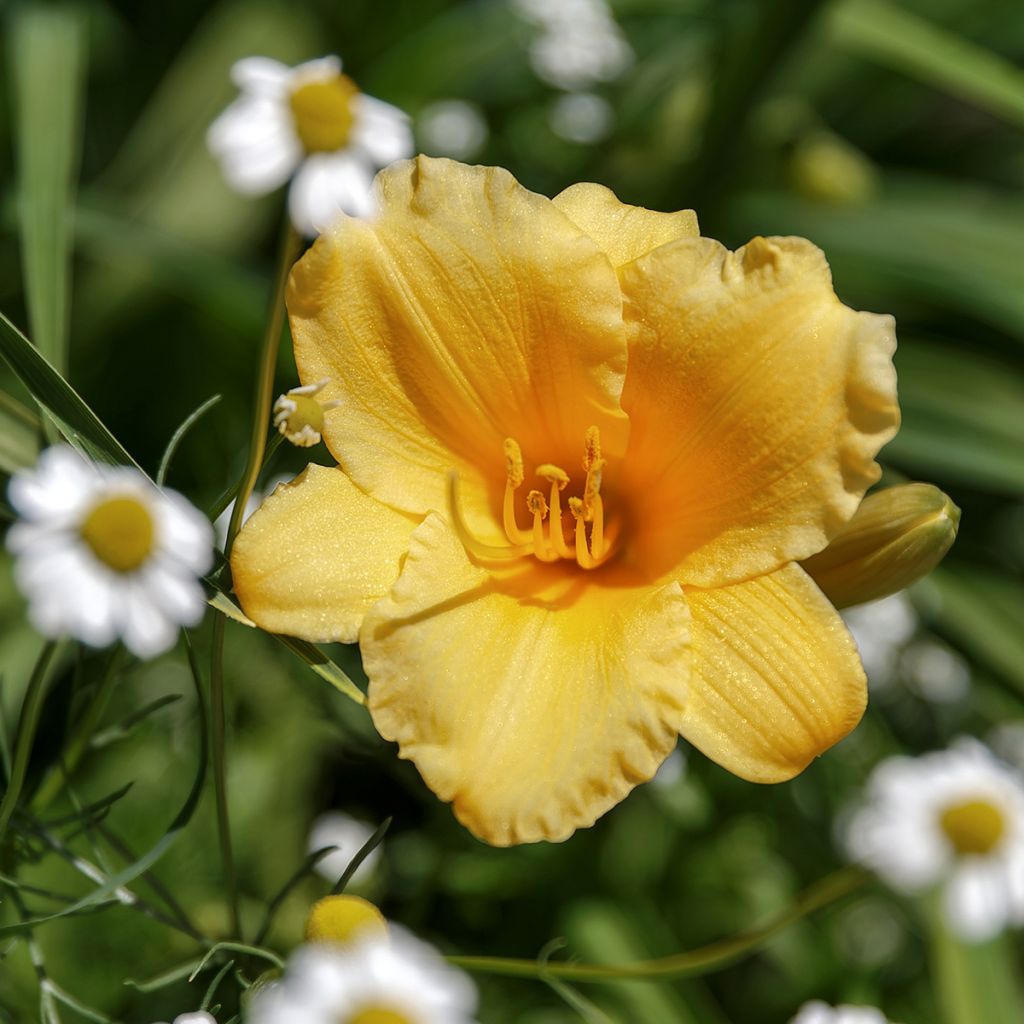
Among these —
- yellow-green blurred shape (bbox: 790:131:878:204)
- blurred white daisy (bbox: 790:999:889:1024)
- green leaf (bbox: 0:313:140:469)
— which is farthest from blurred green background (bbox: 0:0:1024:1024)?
blurred white daisy (bbox: 790:999:889:1024)

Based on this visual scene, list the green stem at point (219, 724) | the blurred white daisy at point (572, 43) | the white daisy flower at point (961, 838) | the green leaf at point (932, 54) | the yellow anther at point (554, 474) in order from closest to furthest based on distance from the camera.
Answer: the green stem at point (219, 724) < the yellow anther at point (554, 474) < the white daisy flower at point (961, 838) < the green leaf at point (932, 54) < the blurred white daisy at point (572, 43)

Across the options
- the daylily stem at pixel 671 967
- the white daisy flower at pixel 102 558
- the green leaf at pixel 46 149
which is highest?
the white daisy flower at pixel 102 558

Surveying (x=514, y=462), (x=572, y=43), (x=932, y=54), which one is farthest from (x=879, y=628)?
(x=572, y=43)

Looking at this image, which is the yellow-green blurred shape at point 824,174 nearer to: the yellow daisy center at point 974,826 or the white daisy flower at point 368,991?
the yellow daisy center at point 974,826

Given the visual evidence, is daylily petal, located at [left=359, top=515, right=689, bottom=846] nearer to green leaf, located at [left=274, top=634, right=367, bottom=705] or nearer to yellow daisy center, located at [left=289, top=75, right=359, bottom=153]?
green leaf, located at [left=274, top=634, right=367, bottom=705]

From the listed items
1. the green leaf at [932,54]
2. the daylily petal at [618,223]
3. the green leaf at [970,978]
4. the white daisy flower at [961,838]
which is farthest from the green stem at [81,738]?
the green leaf at [932,54]

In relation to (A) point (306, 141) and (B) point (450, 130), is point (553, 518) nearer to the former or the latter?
(A) point (306, 141)

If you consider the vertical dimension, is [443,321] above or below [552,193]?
above
